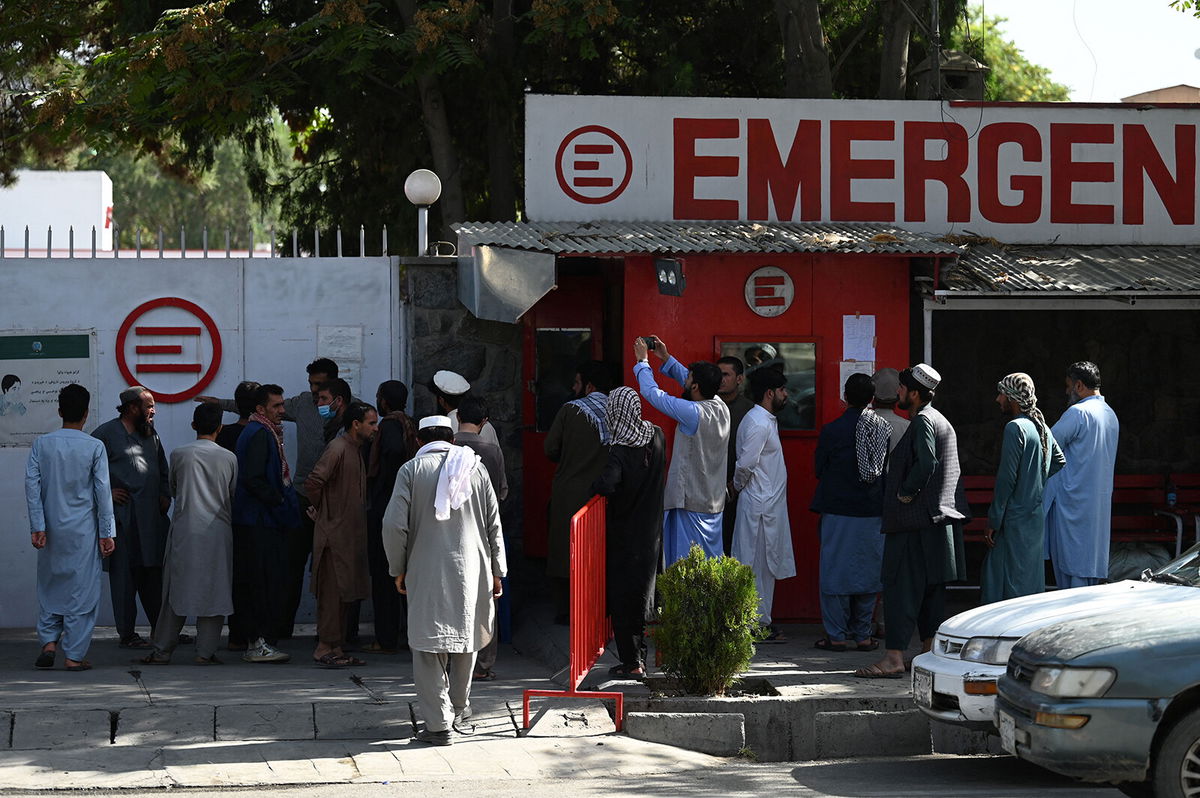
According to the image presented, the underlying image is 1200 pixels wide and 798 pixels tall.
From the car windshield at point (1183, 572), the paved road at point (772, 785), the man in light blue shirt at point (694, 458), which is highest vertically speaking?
the man in light blue shirt at point (694, 458)

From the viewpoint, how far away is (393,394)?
967 cm

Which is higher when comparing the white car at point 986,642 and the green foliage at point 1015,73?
the green foliage at point 1015,73

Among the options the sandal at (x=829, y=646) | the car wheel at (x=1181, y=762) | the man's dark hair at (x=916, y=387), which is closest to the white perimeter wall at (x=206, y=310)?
the sandal at (x=829, y=646)

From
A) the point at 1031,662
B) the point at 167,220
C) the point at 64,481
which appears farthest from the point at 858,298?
the point at 167,220

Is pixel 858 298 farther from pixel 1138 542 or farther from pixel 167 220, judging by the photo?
pixel 167 220

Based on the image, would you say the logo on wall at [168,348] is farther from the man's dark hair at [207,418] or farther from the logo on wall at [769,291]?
the logo on wall at [769,291]

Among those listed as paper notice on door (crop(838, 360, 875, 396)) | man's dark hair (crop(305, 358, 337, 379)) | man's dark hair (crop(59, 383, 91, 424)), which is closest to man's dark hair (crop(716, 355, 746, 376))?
paper notice on door (crop(838, 360, 875, 396))

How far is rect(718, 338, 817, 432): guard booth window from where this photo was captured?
415 inches

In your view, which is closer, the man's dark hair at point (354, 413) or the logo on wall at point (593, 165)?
the man's dark hair at point (354, 413)

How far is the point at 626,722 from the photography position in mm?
7812

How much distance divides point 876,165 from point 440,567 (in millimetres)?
5310

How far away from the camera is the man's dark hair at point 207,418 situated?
9.19m

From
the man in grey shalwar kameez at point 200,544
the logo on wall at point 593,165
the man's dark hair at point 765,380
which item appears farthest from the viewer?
the logo on wall at point 593,165

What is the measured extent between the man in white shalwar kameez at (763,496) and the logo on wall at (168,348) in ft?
12.7
